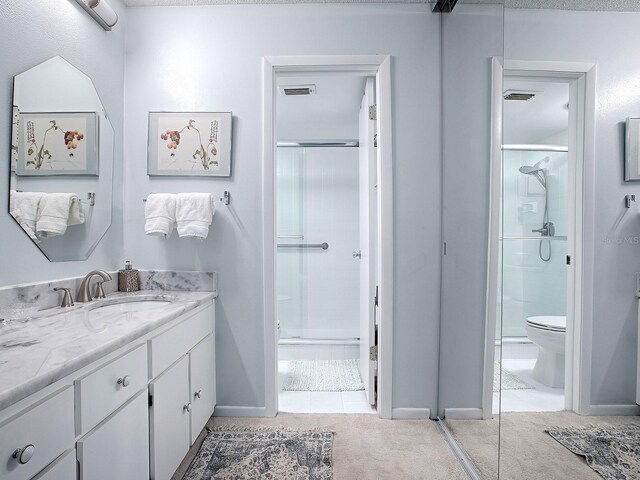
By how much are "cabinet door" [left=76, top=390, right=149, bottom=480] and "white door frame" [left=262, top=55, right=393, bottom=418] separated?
865mm

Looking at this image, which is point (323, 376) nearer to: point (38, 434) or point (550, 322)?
point (550, 322)

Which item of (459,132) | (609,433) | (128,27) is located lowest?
(609,433)

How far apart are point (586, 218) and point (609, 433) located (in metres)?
0.47

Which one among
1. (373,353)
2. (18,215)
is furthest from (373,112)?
(18,215)

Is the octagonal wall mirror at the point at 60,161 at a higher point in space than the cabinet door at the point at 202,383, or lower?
higher

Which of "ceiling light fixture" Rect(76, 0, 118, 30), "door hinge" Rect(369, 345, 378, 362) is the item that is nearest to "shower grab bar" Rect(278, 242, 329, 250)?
"door hinge" Rect(369, 345, 378, 362)

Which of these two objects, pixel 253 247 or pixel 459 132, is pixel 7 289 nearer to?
pixel 253 247

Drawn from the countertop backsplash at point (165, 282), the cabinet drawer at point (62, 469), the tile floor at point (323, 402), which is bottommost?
the tile floor at point (323, 402)

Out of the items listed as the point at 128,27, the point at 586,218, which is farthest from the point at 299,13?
the point at 586,218

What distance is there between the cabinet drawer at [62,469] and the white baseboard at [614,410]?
1.25 metres

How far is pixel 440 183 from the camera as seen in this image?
2004 millimetres

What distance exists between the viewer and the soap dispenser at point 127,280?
75.8 inches

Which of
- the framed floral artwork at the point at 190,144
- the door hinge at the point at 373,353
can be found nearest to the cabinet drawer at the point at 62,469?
the framed floral artwork at the point at 190,144

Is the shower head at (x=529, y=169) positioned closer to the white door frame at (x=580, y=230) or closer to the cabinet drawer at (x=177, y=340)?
the white door frame at (x=580, y=230)
